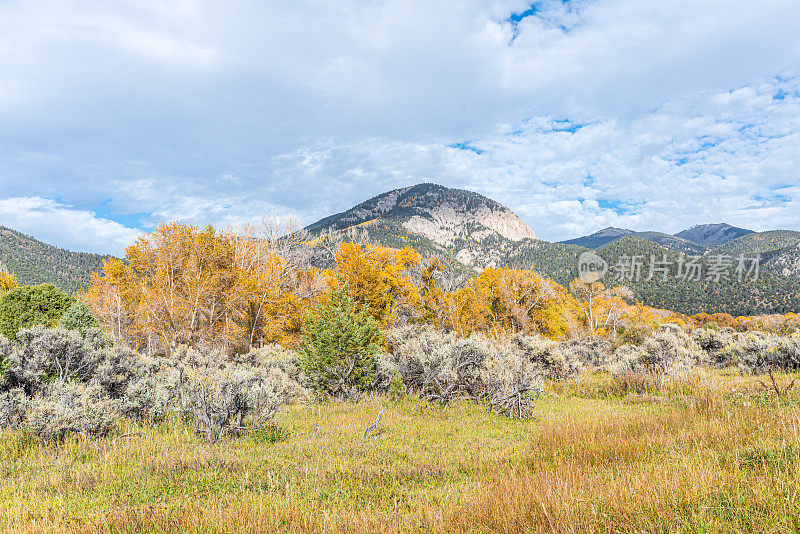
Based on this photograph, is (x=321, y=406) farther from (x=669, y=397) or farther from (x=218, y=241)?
(x=218, y=241)

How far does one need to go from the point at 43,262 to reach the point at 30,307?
171194 millimetres

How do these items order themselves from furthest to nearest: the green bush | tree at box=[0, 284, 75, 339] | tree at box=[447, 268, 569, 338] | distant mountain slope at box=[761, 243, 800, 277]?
distant mountain slope at box=[761, 243, 800, 277] → tree at box=[447, 268, 569, 338] → tree at box=[0, 284, 75, 339] → the green bush

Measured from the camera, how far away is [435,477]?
18.6ft

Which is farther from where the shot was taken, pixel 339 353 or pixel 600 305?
pixel 600 305

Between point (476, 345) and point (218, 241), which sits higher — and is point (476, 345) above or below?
below

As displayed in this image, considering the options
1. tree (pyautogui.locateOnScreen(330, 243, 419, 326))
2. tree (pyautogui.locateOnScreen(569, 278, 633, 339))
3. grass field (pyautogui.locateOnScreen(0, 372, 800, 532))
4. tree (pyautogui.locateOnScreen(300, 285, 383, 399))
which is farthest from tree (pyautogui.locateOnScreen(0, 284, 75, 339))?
tree (pyautogui.locateOnScreen(569, 278, 633, 339))

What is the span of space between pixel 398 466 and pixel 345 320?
7.60 metres

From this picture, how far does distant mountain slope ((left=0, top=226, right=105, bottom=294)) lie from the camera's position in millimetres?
129375

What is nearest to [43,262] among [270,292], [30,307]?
[30,307]

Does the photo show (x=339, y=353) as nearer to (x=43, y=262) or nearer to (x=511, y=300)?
(x=511, y=300)

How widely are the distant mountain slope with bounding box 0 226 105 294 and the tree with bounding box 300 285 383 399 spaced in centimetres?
14679

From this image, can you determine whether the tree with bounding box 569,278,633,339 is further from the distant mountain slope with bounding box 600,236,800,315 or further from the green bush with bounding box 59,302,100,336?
the distant mountain slope with bounding box 600,236,800,315

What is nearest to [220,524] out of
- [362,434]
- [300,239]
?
[362,434]

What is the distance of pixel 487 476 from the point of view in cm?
548
